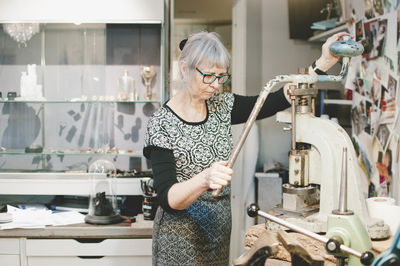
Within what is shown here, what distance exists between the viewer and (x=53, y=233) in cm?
259

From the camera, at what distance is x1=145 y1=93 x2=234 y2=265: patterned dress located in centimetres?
181

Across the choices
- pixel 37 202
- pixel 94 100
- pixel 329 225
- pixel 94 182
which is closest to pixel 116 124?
pixel 94 100

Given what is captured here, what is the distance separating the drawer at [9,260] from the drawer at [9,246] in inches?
0.9

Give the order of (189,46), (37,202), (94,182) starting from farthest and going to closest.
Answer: (37,202)
(94,182)
(189,46)

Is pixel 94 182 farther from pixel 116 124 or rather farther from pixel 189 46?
pixel 189 46

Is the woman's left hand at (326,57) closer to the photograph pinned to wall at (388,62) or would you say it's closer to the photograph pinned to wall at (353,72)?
the photograph pinned to wall at (388,62)

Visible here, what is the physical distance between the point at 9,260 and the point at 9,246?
0.08m

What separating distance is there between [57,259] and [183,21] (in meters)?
3.68

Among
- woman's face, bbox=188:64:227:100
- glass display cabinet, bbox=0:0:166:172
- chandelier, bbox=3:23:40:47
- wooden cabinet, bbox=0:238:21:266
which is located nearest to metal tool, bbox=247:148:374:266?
woman's face, bbox=188:64:227:100

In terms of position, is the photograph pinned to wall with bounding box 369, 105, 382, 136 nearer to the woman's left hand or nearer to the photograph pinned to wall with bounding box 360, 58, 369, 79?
the photograph pinned to wall with bounding box 360, 58, 369, 79

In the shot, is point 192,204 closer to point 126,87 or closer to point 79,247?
point 79,247

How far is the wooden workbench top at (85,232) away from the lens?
8.48 feet

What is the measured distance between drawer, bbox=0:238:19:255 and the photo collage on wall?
1.97 metres

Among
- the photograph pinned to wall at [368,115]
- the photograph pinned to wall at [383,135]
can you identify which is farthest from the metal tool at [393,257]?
the photograph pinned to wall at [368,115]
